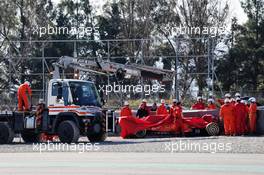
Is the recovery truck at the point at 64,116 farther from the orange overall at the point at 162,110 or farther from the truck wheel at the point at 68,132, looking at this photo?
the orange overall at the point at 162,110

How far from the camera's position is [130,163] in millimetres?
17484

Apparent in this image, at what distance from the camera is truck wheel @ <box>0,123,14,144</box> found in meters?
26.3

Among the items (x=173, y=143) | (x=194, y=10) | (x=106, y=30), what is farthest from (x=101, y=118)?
(x=106, y=30)

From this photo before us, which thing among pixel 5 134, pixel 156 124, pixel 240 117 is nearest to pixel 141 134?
pixel 156 124

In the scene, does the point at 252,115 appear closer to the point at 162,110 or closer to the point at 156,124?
the point at 156,124

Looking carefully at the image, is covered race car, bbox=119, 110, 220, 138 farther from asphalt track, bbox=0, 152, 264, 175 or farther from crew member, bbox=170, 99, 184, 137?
asphalt track, bbox=0, 152, 264, 175

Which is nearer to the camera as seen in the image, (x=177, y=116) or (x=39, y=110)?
(x=39, y=110)

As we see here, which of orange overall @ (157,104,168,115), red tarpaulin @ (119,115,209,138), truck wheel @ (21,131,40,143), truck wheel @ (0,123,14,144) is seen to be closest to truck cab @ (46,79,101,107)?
truck wheel @ (0,123,14,144)

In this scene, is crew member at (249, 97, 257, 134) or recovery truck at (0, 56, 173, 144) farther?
crew member at (249, 97, 257, 134)

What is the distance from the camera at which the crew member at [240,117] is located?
95.3ft

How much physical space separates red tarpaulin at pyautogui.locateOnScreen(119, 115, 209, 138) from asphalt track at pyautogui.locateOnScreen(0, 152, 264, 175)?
7.98 meters

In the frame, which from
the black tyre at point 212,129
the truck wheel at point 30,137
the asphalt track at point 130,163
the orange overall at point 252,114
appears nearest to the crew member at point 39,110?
the truck wheel at point 30,137

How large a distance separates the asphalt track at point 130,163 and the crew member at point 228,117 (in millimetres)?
8689

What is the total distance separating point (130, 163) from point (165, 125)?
1202 centimetres
